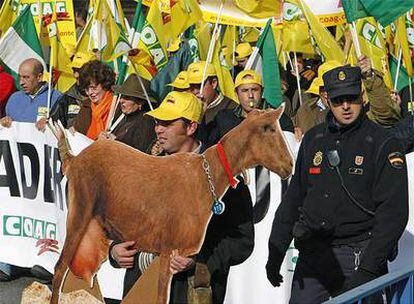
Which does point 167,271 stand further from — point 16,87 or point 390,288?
point 16,87

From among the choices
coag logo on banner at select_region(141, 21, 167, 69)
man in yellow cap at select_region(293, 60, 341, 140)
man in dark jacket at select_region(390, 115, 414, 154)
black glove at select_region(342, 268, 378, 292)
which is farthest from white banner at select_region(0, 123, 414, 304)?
coag logo on banner at select_region(141, 21, 167, 69)

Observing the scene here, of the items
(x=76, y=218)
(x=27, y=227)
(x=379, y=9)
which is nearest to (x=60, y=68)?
(x=27, y=227)

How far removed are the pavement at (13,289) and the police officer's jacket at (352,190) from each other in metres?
2.77

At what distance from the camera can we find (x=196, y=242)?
19.6 feet

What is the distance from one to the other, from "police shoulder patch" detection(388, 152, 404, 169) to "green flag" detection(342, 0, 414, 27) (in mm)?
2545

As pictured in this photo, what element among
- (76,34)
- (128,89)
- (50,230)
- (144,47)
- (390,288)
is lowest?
(390,288)

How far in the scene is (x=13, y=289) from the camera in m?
8.80

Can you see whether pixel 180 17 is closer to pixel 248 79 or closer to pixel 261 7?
pixel 261 7

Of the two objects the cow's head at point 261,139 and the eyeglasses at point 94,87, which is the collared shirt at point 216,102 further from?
the cow's head at point 261,139

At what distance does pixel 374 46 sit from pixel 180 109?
16.4ft

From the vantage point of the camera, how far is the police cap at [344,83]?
20.6 feet

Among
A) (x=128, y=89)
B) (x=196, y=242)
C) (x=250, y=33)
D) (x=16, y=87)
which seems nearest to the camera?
(x=196, y=242)

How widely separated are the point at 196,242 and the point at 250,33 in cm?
746

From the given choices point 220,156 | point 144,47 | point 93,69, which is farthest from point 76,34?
point 220,156
